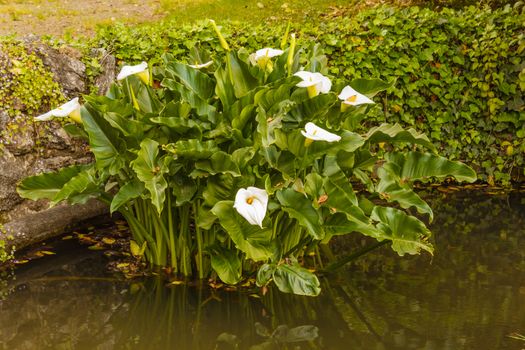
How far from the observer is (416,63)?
6363mm

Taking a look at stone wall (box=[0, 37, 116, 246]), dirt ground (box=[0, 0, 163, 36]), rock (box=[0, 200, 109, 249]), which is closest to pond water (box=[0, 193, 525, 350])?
rock (box=[0, 200, 109, 249])

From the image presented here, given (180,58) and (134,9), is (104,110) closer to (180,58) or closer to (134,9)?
(180,58)

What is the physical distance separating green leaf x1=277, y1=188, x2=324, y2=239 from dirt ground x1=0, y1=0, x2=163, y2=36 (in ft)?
23.2

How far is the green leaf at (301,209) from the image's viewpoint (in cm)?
344

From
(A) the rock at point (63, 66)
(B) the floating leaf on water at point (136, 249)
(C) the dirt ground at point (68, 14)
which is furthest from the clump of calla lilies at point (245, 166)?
(C) the dirt ground at point (68, 14)

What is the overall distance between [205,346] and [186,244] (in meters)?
0.92

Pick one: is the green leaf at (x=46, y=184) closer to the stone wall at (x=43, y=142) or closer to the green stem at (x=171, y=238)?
the green stem at (x=171, y=238)

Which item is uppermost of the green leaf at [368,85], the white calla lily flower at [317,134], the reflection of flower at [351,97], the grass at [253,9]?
the grass at [253,9]

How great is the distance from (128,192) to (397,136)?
5.69ft

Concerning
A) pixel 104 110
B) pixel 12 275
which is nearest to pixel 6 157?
pixel 12 275

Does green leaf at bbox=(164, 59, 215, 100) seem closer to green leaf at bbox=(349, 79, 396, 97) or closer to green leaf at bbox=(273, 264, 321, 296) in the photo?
green leaf at bbox=(349, 79, 396, 97)

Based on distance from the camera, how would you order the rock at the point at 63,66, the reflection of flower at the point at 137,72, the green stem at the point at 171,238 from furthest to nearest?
the rock at the point at 63,66
the green stem at the point at 171,238
the reflection of flower at the point at 137,72

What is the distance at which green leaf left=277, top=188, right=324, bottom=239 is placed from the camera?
3.44 metres

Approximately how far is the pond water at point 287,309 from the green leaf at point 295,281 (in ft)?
0.73
